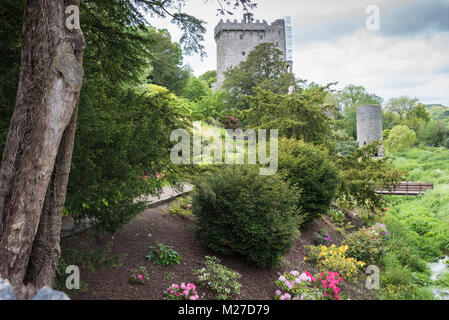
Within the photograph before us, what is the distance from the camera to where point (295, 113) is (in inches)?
522

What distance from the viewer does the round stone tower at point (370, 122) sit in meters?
35.2

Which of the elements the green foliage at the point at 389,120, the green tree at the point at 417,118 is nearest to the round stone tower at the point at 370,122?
the green tree at the point at 417,118

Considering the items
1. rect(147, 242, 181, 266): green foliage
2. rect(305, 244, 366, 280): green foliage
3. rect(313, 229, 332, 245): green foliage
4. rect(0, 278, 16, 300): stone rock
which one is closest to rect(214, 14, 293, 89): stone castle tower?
rect(313, 229, 332, 245): green foliage

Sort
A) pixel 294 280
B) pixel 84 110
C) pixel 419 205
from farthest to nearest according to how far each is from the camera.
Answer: pixel 419 205 < pixel 294 280 < pixel 84 110

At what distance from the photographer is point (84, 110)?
428 cm

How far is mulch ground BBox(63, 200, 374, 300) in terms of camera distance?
4590 millimetres

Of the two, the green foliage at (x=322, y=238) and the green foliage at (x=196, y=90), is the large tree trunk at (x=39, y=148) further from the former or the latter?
the green foliage at (x=196, y=90)

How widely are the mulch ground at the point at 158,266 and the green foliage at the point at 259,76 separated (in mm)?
18741

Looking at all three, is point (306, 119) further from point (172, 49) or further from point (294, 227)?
point (172, 49)

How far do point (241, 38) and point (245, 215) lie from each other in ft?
113

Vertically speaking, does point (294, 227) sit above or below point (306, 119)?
below

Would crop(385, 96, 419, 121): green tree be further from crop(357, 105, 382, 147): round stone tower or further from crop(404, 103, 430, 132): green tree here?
crop(357, 105, 382, 147): round stone tower

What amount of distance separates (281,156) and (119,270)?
5.30 metres

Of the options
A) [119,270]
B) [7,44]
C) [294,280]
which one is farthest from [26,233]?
[294,280]
